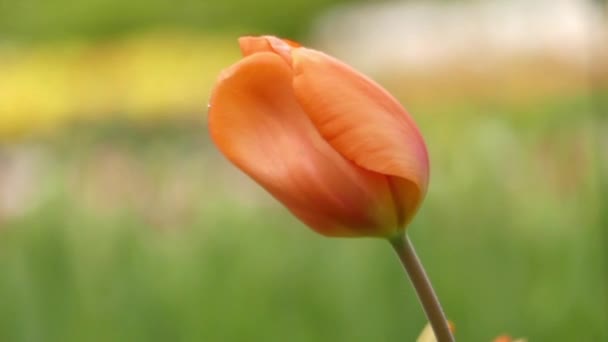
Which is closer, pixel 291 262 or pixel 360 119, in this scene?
pixel 360 119

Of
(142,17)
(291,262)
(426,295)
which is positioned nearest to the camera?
(426,295)

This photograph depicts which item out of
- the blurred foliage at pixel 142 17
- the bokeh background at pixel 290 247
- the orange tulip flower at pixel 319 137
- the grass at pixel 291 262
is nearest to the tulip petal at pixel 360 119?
the orange tulip flower at pixel 319 137

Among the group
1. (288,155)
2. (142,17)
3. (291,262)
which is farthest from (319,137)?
(142,17)

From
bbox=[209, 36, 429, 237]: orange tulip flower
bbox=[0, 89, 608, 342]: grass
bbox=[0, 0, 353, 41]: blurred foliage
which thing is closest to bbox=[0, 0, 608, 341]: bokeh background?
bbox=[0, 89, 608, 342]: grass

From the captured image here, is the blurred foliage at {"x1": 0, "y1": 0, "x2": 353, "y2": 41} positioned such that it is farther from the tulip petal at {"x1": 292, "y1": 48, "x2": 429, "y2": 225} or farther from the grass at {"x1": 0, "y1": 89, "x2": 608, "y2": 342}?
the tulip petal at {"x1": 292, "y1": 48, "x2": 429, "y2": 225}

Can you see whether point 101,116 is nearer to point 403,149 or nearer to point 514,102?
point 514,102

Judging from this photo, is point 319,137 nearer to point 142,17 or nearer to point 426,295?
point 426,295
